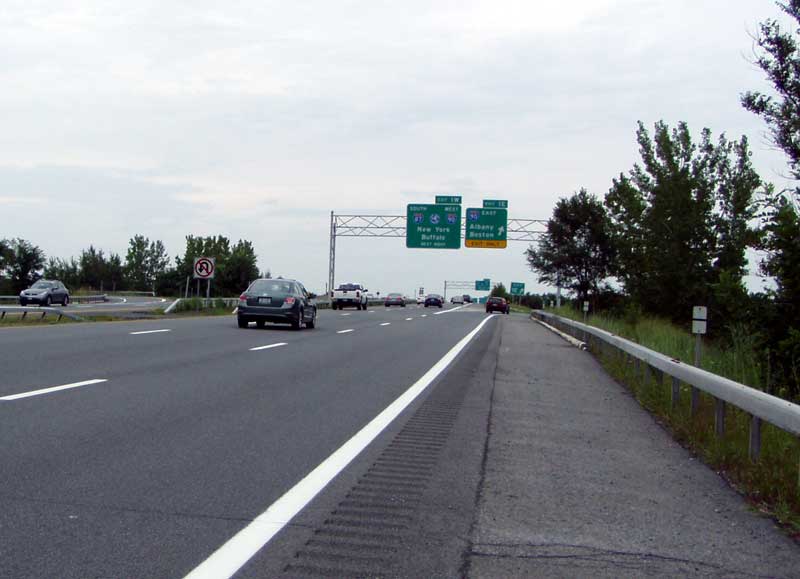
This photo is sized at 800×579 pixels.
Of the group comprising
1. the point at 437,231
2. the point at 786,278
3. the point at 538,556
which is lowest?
the point at 538,556

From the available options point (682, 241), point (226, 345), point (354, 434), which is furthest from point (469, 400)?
point (682, 241)

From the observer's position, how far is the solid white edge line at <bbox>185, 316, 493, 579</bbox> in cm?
446

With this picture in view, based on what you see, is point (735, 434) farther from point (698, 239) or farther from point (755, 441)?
point (698, 239)

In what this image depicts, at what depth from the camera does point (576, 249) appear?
59969 mm

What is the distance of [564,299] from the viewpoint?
224ft

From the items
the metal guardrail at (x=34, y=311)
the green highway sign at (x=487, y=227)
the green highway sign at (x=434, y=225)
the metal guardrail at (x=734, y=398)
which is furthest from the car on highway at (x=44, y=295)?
the metal guardrail at (x=734, y=398)

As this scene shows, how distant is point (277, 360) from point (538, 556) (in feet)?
38.4

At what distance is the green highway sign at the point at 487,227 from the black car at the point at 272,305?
33422mm

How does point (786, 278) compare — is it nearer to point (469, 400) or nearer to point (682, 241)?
point (469, 400)

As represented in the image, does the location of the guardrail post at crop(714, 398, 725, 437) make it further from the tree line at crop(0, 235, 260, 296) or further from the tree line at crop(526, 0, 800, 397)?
the tree line at crop(0, 235, 260, 296)

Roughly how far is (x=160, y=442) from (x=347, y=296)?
55778 millimetres

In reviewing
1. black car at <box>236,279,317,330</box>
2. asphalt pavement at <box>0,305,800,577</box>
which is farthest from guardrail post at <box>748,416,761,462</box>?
black car at <box>236,279,317,330</box>

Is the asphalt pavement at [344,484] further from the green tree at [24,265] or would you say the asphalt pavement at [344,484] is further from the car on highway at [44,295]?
the green tree at [24,265]

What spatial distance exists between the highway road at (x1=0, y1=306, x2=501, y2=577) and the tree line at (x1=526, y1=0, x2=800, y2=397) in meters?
6.07
